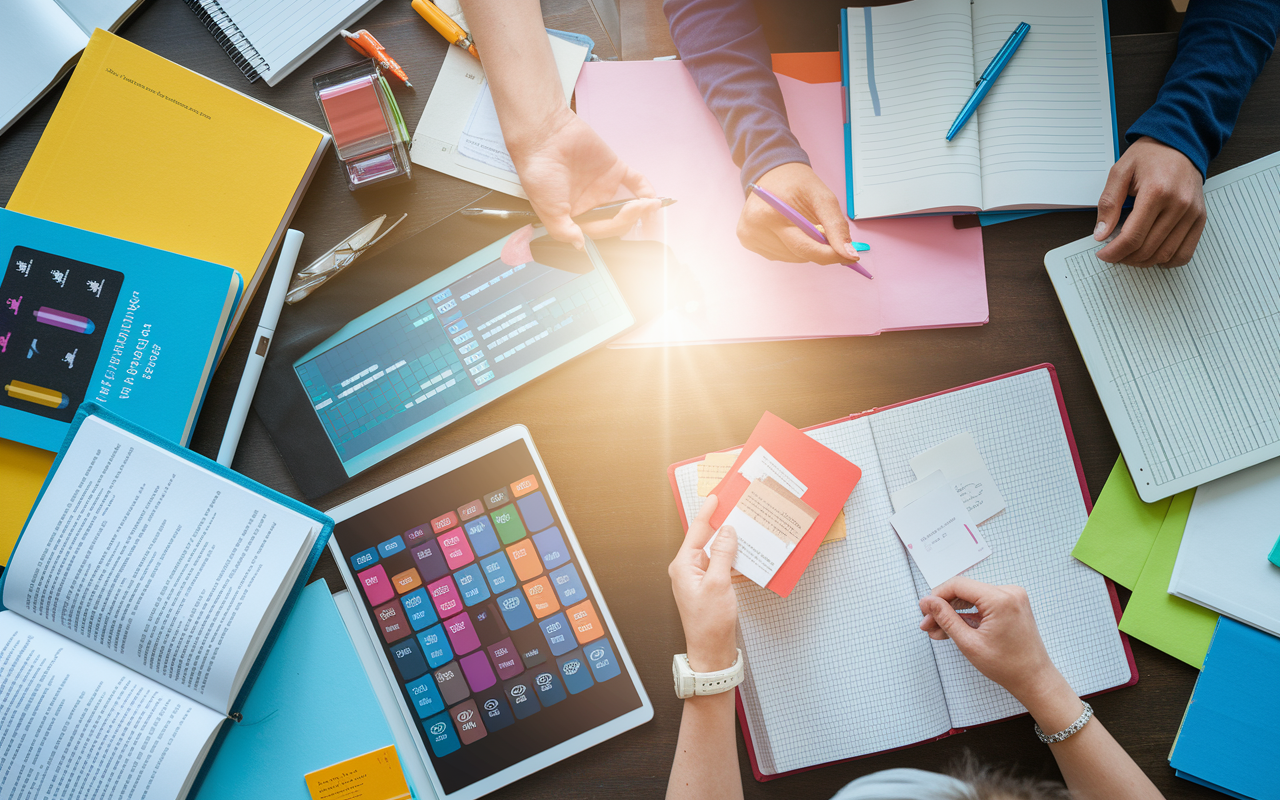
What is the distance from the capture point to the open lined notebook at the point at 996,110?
3.12 feet

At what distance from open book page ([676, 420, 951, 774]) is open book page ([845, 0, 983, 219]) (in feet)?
1.38

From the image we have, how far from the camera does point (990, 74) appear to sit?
95 centimetres

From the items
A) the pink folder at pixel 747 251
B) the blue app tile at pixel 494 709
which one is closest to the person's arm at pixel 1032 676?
the pink folder at pixel 747 251

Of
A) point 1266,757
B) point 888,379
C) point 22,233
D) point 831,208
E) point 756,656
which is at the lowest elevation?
point 1266,757

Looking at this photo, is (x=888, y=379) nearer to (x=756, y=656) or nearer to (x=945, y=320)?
(x=945, y=320)

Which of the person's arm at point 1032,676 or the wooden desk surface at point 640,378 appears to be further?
the wooden desk surface at point 640,378

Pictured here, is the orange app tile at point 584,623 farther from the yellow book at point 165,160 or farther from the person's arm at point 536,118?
the yellow book at point 165,160

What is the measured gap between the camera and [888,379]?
3.26 ft

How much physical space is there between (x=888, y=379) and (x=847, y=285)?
0.51ft

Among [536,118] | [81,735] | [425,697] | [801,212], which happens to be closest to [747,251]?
[801,212]

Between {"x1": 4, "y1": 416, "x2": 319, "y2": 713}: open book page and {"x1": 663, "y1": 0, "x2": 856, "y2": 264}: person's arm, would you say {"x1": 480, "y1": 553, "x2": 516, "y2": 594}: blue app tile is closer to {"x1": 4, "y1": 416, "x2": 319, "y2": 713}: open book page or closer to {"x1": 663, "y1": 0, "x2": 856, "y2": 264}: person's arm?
{"x1": 4, "y1": 416, "x2": 319, "y2": 713}: open book page

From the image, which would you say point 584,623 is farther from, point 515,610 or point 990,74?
point 990,74

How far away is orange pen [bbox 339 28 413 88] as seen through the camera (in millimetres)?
974

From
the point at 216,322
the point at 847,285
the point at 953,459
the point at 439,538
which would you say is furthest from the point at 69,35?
the point at 953,459
